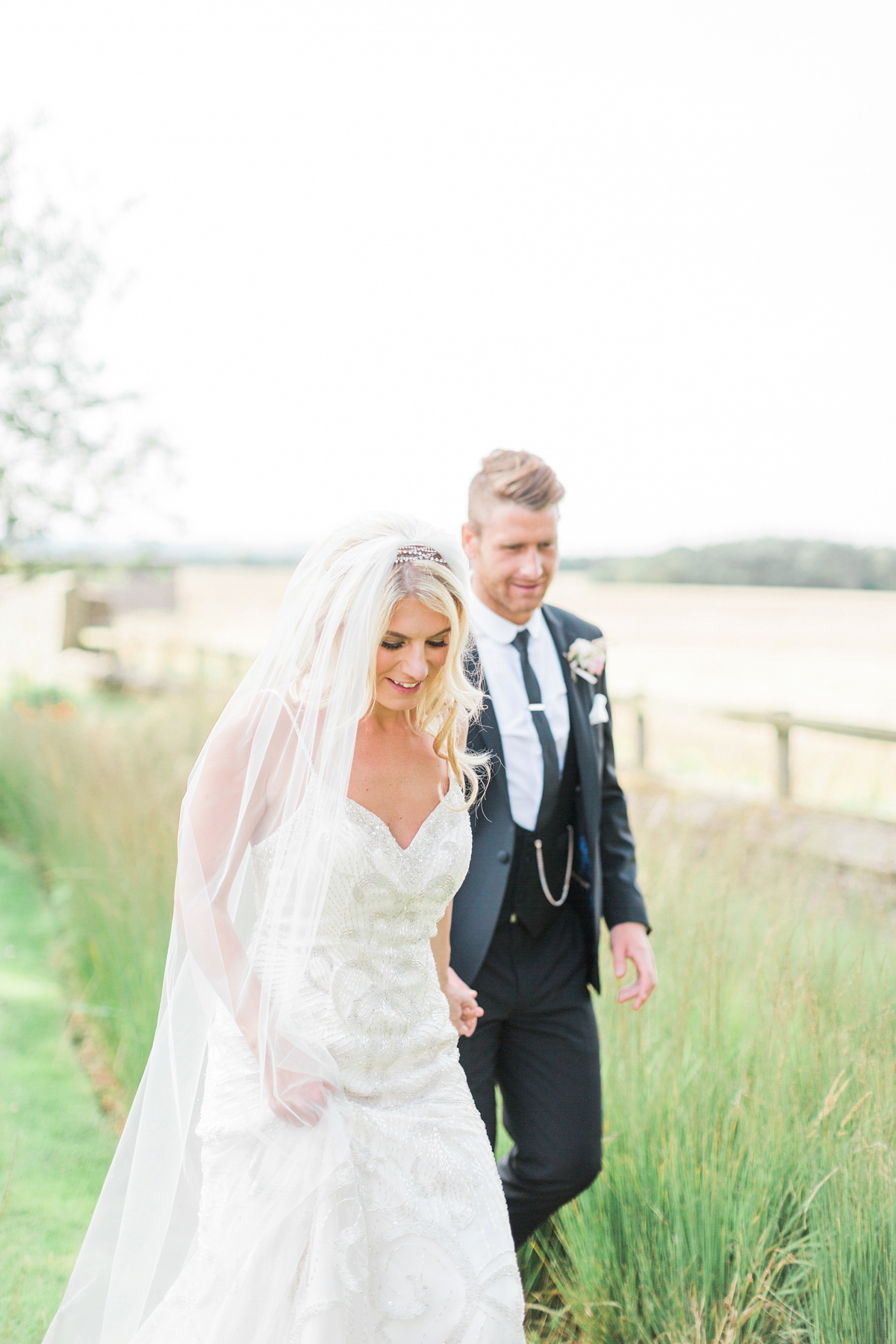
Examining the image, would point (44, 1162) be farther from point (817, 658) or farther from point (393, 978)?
point (817, 658)

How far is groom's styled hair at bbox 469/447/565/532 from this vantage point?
275 cm

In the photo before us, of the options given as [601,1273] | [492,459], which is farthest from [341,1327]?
[492,459]

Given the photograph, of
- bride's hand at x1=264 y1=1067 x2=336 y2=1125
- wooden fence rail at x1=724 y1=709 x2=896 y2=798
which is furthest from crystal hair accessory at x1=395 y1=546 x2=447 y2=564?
wooden fence rail at x1=724 y1=709 x2=896 y2=798

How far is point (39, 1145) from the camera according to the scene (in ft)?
12.1

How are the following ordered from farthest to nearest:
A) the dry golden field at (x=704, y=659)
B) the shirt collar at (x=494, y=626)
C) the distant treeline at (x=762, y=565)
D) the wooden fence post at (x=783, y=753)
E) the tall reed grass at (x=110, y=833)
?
the distant treeline at (x=762, y=565) → the dry golden field at (x=704, y=659) → the wooden fence post at (x=783, y=753) → the tall reed grass at (x=110, y=833) → the shirt collar at (x=494, y=626)

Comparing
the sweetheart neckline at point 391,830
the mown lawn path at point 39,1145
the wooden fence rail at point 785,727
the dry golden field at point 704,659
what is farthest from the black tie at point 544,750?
the wooden fence rail at point 785,727

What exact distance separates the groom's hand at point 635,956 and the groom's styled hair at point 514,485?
119 centimetres

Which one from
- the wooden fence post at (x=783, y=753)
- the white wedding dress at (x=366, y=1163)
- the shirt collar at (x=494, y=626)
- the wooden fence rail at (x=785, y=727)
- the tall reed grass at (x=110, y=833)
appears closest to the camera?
the white wedding dress at (x=366, y=1163)

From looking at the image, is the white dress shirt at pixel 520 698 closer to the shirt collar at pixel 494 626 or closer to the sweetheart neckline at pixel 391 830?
the shirt collar at pixel 494 626

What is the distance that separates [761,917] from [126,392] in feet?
25.4

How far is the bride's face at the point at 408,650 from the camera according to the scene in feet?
6.25

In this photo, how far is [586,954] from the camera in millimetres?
2754

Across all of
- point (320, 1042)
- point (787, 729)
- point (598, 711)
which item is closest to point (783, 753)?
point (787, 729)

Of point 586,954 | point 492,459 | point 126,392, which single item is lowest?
point 586,954
